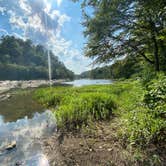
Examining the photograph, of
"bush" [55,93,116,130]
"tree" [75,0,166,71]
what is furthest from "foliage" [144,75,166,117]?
"tree" [75,0,166,71]

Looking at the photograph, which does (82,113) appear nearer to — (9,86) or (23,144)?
(23,144)

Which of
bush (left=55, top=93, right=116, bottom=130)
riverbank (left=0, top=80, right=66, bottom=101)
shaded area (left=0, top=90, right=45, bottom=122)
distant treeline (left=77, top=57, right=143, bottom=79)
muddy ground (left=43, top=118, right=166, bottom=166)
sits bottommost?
riverbank (left=0, top=80, right=66, bottom=101)

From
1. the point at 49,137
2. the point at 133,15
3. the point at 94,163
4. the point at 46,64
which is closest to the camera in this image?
the point at 94,163

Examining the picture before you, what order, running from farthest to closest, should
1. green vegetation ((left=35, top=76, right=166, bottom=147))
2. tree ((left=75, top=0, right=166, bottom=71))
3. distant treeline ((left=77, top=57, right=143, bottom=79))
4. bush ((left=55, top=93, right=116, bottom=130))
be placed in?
distant treeline ((left=77, top=57, right=143, bottom=79)) → tree ((left=75, top=0, right=166, bottom=71)) → bush ((left=55, top=93, right=116, bottom=130)) → green vegetation ((left=35, top=76, right=166, bottom=147))

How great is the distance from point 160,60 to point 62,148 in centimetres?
1132

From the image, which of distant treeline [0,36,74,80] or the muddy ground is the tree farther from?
distant treeline [0,36,74,80]

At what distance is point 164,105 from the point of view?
156 inches

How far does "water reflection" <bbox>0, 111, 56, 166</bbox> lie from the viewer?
13.4ft

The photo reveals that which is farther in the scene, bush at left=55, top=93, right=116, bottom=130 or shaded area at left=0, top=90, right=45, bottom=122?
shaded area at left=0, top=90, right=45, bottom=122

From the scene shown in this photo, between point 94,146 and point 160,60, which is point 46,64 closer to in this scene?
point 160,60

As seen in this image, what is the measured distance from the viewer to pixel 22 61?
96125mm

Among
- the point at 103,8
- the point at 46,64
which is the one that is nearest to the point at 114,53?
the point at 103,8

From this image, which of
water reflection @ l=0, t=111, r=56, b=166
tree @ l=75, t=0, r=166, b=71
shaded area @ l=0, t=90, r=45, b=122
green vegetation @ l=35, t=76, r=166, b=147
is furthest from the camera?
tree @ l=75, t=0, r=166, b=71

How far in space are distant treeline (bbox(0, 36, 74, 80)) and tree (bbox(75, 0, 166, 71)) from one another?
66.0 meters
